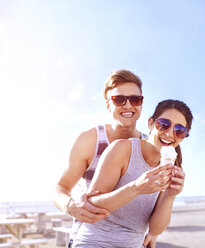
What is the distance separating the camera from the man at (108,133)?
9.61 feet

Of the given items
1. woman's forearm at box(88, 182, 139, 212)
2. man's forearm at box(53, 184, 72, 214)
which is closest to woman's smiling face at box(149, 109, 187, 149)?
woman's forearm at box(88, 182, 139, 212)

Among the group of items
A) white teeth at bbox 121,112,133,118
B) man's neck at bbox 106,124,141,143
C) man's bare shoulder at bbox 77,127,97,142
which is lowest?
man's bare shoulder at bbox 77,127,97,142

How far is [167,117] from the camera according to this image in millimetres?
2453

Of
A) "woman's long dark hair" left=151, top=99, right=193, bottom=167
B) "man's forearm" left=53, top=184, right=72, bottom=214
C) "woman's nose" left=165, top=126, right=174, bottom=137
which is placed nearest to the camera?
"woman's nose" left=165, top=126, right=174, bottom=137

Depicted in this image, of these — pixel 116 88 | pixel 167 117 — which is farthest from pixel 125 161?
pixel 116 88

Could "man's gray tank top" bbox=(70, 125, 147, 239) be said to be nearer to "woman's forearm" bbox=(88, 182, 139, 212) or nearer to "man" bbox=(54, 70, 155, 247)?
"man" bbox=(54, 70, 155, 247)

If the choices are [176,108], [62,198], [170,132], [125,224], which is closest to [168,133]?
[170,132]

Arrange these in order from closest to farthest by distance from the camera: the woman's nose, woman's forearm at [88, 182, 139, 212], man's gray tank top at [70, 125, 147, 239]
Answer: woman's forearm at [88, 182, 139, 212] < the woman's nose < man's gray tank top at [70, 125, 147, 239]

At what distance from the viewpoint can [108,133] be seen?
3105mm

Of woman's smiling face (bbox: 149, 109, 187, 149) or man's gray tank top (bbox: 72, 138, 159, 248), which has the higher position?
woman's smiling face (bbox: 149, 109, 187, 149)

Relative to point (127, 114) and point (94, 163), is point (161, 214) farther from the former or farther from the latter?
point (127, 114)

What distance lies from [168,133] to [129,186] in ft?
1.80

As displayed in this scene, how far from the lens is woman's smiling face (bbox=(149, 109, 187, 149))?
7.77 ft

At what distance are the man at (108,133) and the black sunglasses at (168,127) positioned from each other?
2.09ft
